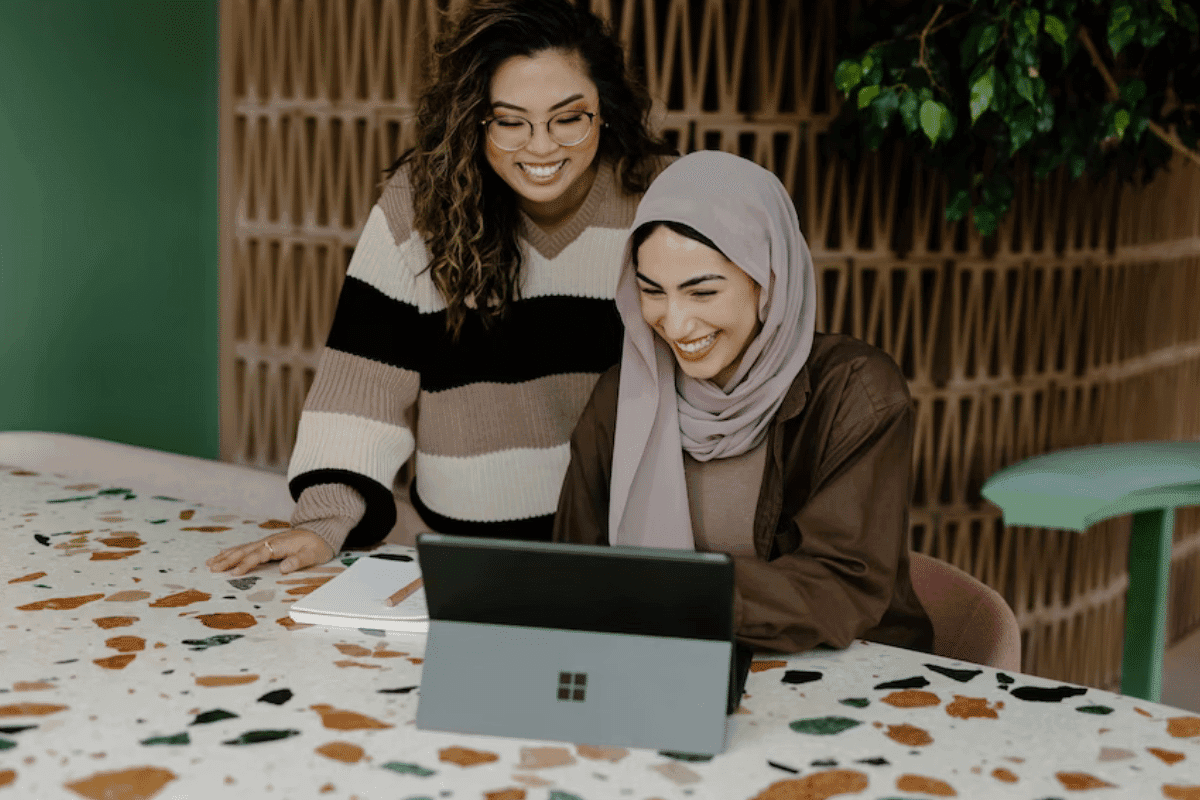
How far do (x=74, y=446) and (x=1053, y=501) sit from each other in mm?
1790

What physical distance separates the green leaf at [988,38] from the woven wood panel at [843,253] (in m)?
0.54

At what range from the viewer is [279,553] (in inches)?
59.2

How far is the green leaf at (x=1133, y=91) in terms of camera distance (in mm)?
2209

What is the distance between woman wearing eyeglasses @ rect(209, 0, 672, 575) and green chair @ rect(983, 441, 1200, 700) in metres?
0.70

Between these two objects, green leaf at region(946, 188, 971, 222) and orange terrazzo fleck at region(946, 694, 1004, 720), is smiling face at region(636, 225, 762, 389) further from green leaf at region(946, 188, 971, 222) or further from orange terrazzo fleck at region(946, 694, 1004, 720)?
green leaf at region(946, 188, 971, 222)

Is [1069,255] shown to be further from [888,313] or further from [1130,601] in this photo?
[1130,601]

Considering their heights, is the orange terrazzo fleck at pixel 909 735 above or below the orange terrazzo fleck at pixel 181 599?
above

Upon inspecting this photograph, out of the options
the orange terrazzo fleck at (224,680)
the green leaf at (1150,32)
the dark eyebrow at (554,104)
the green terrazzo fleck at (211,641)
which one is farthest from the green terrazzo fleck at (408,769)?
the green leaf at (1150,32)

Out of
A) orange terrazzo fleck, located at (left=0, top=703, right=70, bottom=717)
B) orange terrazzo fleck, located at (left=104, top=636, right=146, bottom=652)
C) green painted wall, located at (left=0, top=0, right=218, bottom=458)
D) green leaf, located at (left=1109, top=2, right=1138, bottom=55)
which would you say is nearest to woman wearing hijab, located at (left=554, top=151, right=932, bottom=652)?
orange terrazzo fleck, located at (left=104, top=636, right=146, bottom=652)

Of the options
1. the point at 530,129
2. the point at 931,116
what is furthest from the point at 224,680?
the point at 931,116

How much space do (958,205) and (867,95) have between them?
40cm

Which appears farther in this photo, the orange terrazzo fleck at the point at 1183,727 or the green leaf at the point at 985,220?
the green leaf at the point at 985,220

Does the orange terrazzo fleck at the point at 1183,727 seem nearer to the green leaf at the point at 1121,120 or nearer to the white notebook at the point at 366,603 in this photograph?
the white notebook at the point at 366,603

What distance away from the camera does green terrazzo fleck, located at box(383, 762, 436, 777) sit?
951mm
